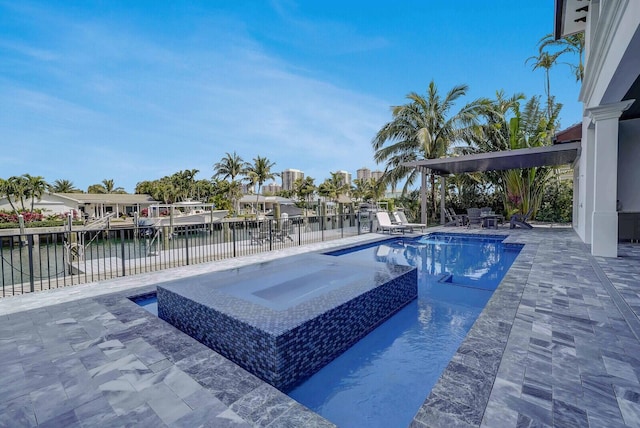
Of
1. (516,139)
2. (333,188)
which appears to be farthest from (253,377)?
(333,188)

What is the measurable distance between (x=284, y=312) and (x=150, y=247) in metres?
6.41

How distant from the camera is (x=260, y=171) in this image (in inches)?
1560

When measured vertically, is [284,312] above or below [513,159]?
below

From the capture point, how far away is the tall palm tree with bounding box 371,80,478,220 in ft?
48.3

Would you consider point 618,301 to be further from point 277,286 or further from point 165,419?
point 165,419

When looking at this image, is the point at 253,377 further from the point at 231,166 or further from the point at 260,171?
the point at 231,166

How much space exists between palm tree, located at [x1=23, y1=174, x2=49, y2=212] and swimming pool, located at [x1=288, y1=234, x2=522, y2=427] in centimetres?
3837

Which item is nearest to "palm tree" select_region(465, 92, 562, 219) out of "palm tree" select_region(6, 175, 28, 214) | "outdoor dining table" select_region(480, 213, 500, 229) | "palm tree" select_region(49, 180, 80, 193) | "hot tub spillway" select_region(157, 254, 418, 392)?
"outdoor dining table" select_region(480, 213, 500, 229)

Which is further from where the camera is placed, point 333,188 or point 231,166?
point 333,188

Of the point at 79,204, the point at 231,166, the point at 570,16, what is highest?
the point at 570,16

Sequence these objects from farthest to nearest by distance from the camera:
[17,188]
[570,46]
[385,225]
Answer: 1. [17,188]
2. [570,46]
3. [385,225]

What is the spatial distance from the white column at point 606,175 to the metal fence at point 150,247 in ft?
22.7

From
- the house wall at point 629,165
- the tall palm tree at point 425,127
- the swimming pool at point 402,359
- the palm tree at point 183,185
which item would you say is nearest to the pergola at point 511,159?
the house wall at point 629,165

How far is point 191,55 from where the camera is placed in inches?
492
